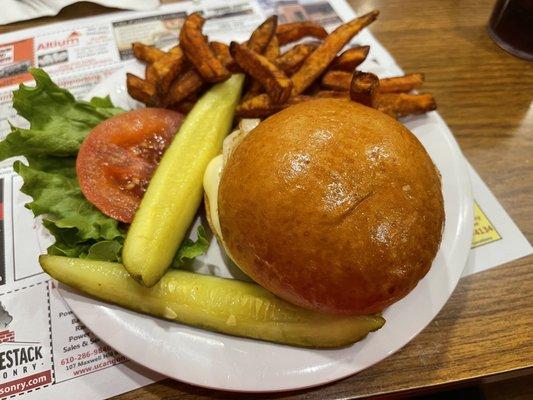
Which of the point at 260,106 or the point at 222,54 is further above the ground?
the point at 222,54

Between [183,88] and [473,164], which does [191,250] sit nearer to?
[183,88]

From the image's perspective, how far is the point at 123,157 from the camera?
1300 millimetres

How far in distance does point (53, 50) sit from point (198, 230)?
1.29 metres

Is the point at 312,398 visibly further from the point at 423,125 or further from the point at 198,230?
the point at 423,125

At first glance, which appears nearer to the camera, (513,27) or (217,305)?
(217,305)

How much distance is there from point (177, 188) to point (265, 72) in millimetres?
446

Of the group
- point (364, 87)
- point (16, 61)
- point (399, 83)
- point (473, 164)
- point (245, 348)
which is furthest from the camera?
point (16, 61)

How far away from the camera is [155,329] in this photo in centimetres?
104

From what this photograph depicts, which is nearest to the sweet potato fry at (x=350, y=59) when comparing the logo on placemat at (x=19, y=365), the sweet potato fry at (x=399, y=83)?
the sweet potato fry at (x=399, y=83)

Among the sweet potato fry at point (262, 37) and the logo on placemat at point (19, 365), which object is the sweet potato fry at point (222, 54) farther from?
the logo on placemat at point (19, 365)

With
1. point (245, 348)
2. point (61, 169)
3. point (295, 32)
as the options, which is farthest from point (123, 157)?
point (295, 32)

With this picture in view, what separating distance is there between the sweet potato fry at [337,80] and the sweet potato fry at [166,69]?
49cm

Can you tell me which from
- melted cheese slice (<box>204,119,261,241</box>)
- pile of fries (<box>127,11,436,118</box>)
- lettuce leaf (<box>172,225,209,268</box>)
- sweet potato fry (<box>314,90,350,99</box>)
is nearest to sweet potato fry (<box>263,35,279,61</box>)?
pile of fries (<box>127,11,436,118</box>)

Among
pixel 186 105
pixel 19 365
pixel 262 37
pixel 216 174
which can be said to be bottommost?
pixel 19 365
